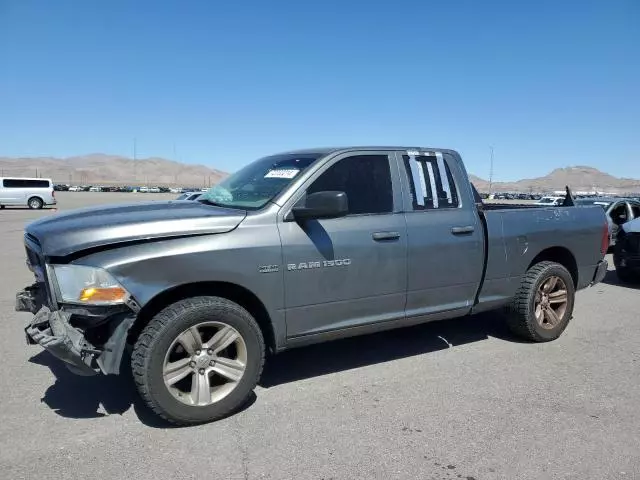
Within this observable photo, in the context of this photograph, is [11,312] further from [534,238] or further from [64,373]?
[534,238]

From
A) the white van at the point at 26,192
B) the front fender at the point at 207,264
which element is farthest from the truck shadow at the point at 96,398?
the white van at the point at 26,192

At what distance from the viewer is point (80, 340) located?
3146 mm

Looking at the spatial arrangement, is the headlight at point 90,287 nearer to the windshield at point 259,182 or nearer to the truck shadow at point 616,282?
the windshield at point 259,182

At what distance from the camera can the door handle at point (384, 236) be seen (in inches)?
163

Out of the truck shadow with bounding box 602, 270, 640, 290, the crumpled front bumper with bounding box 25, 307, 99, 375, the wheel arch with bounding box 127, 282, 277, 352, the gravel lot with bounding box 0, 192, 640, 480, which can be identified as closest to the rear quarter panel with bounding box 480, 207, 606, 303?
the gravel lot with bounding box 0, 192, 640, 480

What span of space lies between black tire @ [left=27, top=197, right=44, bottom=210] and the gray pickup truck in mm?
30586

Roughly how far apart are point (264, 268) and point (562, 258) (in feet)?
12.3

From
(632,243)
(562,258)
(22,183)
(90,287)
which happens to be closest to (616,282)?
(632,243)

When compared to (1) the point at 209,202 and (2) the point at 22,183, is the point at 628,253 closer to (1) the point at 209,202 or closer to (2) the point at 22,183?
(1) the point at 209,202

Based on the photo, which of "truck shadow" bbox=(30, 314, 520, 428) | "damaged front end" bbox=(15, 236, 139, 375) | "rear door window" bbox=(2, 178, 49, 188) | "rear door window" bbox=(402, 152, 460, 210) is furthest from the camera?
"rear door window" bbox=(2, 178, 49, 188)

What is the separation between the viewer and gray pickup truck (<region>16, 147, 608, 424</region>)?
10.7 ft

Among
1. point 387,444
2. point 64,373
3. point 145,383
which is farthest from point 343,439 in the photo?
point 64,373

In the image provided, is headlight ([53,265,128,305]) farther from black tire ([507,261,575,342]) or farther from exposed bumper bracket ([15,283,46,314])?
black tire ([507,261,575,342])

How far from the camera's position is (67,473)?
9.57 ft
